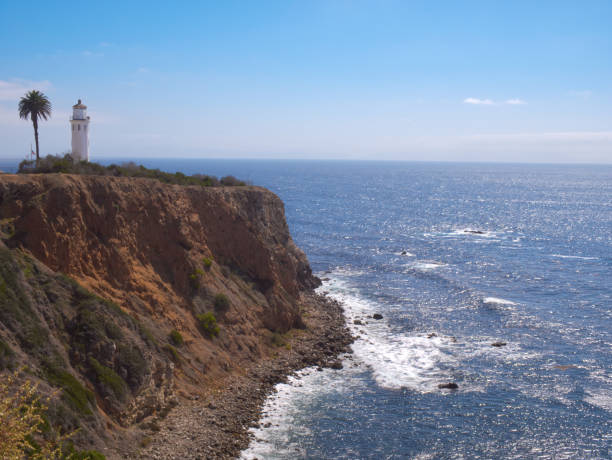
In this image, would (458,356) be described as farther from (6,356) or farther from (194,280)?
(6,356)

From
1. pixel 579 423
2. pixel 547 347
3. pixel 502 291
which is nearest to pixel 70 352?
pixel 579 423

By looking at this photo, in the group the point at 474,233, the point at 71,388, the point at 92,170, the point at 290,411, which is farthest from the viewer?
the point at 474,233

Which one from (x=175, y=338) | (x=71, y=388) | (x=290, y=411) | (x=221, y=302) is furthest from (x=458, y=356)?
(x=71, y=388)

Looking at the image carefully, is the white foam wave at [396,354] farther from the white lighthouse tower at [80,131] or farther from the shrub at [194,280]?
the white lighthouse tower at [80,131]

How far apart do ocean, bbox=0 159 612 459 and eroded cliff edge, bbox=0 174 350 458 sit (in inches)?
279

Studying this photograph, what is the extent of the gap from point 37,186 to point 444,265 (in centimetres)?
6305

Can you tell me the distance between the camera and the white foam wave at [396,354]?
137ft

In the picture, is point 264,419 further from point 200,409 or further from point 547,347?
point 547,347

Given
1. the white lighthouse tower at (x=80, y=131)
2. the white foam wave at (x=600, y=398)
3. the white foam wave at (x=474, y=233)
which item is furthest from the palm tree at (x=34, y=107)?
the white foam wave at (x=474, y=233)

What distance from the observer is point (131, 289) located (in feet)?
122

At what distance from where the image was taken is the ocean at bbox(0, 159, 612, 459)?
32.6 m

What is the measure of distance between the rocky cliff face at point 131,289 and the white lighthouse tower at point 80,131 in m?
13.8

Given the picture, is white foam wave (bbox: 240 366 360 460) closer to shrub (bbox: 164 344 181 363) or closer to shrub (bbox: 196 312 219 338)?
shrub (bbox: 196 312 219 338)

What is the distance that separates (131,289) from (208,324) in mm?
7321
